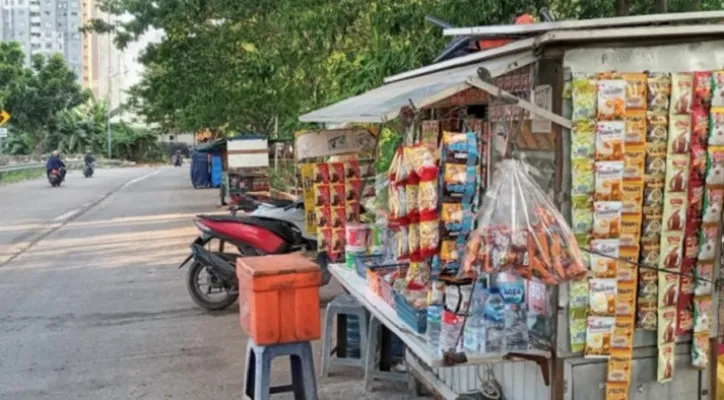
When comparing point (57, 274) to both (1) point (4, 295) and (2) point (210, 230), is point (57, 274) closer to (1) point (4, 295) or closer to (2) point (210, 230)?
(1) point (4, 295)

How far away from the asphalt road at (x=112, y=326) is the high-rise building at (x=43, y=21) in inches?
2975

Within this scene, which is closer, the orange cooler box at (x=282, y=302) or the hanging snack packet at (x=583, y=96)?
the hanging snack packet at (x=583, y=96)

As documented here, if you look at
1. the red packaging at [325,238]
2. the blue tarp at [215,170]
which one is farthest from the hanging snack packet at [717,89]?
the blue tarp at [215,170]

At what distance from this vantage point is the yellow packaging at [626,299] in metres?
3.47

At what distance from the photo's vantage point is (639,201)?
341cm

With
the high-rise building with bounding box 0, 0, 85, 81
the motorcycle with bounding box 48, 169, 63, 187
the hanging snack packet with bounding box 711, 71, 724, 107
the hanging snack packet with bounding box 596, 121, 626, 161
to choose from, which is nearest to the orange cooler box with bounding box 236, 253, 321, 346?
the hanging snack packet with bounding box 596, 121, 626, 161

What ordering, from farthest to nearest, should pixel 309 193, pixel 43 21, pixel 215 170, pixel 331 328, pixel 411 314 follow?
pixel 43 21 → pixel 215 170 → pixel 309 193 → pixel 331 328 → pixel 411 314

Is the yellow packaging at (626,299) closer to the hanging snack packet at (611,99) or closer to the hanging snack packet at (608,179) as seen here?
the hanging snack packet at (608,179)

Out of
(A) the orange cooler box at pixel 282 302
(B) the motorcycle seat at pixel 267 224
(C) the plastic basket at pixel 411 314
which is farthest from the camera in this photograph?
(B) the motorcycle seat at pixel 267 224

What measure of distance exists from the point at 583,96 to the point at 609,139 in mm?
216

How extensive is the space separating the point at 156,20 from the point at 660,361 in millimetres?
16291

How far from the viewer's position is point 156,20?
1792 centimetres

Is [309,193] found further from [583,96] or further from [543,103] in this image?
[583,96]

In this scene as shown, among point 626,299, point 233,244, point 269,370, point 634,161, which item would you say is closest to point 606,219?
point 634,161
